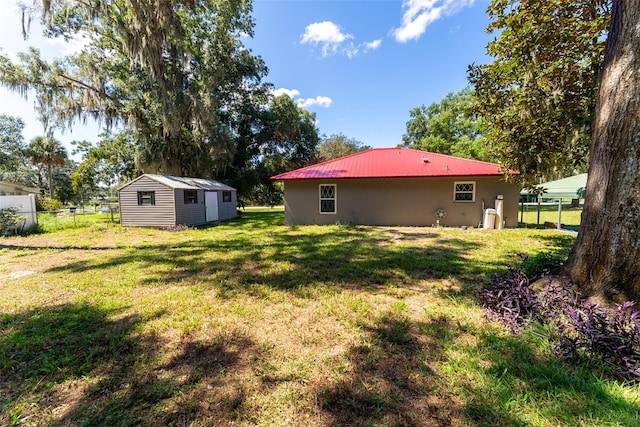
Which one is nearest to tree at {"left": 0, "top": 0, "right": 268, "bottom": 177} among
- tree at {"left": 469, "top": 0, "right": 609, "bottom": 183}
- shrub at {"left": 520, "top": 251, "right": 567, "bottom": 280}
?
tree at {"left": 469, "top": 0, "right": 609, "bottom": 183}

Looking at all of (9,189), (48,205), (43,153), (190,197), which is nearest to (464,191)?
(190,197)

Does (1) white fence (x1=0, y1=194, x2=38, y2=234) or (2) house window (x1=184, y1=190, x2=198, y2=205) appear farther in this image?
(2) house window (x1=184, y1=190, x2=198, y2=205)

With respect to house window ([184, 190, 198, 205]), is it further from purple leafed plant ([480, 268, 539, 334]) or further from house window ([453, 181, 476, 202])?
purple leafed plant ([480, 268, 539, 334])

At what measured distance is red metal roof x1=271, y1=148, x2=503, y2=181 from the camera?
1034 cm

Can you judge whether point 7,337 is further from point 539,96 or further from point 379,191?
point 379,191

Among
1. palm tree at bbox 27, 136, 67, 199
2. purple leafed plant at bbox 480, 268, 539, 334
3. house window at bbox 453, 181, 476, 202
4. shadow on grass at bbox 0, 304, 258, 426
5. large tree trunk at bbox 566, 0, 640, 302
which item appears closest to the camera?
shadow on grass at bbox 0, 304, 258, 426

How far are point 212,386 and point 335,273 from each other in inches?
120

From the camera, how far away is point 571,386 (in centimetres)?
194

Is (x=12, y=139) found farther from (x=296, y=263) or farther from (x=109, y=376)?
(x=109, y=376)

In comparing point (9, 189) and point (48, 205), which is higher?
point (9, 189)

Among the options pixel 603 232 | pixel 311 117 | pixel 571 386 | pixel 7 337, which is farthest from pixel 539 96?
pixel 311 117

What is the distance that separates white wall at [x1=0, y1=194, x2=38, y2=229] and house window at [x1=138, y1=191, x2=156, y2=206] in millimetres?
3278

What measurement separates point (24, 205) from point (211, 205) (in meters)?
6.70

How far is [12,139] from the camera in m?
31.0
